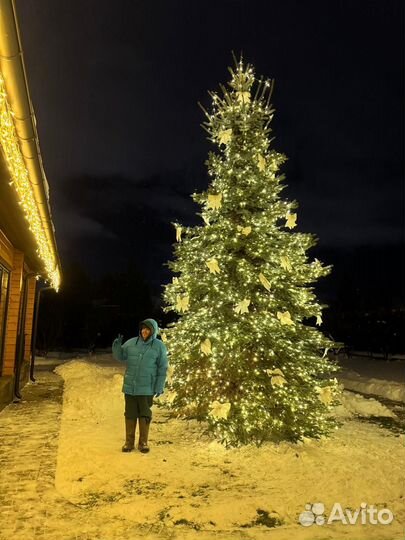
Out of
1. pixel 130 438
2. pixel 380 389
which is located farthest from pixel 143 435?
pixel 380 389

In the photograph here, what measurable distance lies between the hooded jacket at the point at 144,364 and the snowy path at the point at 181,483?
3.09ft

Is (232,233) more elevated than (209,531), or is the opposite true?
(232,233)

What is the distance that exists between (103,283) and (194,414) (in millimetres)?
53400

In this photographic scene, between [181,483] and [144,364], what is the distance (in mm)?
1839

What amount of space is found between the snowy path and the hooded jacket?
943 mm

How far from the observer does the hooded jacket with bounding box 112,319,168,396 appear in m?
6.58

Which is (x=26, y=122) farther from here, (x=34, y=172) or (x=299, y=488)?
(x=299, y=488)

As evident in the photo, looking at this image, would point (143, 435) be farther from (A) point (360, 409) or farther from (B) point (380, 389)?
(B) point (380, 389)

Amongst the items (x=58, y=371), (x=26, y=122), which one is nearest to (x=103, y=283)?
(x=58, y=371)

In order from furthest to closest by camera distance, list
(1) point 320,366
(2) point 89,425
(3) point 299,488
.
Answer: (2) point 89,425
(1) point 320,366
(3) point 299,488

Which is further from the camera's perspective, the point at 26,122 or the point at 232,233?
the point at 232,233

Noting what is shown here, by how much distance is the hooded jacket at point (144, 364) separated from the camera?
259 inches

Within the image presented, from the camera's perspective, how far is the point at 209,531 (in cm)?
411

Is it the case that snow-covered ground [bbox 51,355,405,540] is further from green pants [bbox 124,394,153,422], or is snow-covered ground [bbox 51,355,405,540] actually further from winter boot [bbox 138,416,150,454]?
green pants [bbox 124,394,153,422]
